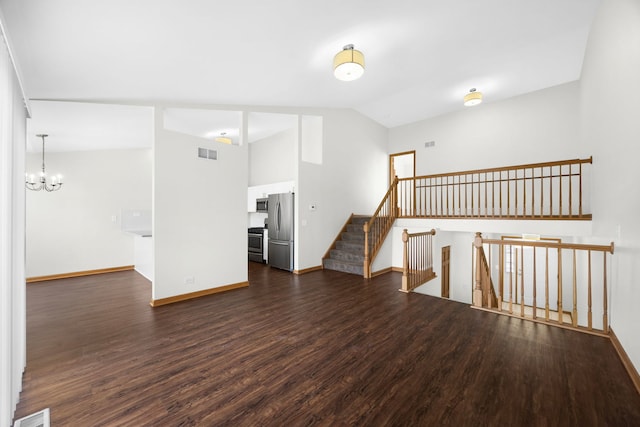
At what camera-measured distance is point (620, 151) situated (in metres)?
2.53

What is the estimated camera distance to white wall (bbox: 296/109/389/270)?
598cm

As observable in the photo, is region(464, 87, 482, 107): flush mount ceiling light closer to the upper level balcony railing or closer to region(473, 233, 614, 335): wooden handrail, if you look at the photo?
the upper level balcony railing

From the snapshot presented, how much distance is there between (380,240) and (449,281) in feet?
9.74

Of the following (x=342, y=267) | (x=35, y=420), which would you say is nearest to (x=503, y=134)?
(x=342, y=267)

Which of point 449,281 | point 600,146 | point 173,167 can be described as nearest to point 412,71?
point 600,146

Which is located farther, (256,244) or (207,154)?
(256,244)

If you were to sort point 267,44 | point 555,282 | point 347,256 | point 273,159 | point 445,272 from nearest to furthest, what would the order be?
1. point 267,44
2. point 347,256
3. point 445,272
4. point 555,282
5. point 273,159

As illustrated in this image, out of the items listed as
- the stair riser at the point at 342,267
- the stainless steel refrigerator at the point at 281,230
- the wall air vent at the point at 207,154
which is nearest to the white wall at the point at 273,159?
the stainless steel refrigerator at the point at 281,230

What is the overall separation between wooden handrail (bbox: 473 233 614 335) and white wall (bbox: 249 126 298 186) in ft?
15.9

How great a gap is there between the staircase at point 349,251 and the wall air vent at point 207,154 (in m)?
3.41

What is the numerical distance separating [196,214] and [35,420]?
2794 millimetres

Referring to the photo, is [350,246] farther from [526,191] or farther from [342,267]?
[526,191]

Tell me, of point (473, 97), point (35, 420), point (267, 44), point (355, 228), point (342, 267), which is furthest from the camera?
point (355, 228)

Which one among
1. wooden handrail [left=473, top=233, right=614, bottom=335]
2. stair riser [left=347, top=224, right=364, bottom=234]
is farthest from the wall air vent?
wooden handrail [left=473, top=233, right=614, bottom=335]
